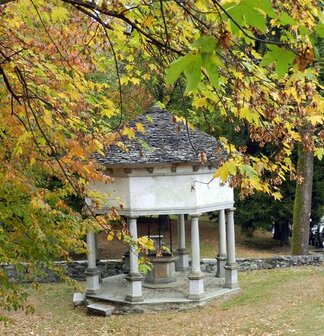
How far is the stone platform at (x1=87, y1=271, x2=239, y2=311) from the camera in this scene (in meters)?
13.1

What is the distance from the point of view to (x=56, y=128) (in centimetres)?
668

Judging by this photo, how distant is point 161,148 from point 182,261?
544 centimetres

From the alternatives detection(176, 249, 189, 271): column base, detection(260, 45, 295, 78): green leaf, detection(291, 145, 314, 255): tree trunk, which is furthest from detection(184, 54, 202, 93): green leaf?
detection(291, 145, 314, 255): tree trunk

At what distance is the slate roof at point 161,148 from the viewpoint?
42.6ft

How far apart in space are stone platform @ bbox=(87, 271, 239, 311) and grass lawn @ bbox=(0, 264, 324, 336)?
0.23m

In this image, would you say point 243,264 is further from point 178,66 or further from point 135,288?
point 178,66

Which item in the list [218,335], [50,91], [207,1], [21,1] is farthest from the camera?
[218,335]

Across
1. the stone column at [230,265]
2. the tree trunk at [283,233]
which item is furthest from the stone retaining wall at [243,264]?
the tree trunk at [283,233]

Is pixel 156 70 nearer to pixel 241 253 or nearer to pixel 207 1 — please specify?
pixel 207 1

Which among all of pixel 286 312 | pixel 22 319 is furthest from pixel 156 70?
pixel 22 319

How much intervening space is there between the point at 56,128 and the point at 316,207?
1857cm

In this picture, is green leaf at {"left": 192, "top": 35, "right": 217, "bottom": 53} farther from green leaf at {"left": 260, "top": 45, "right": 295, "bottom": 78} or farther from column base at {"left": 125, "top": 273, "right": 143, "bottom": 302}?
column base at {"left": 125, "top": 273, "right": 143, "bottom": 302}

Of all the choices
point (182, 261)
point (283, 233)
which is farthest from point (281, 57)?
point (283, 233)

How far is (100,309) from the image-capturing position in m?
13.0
